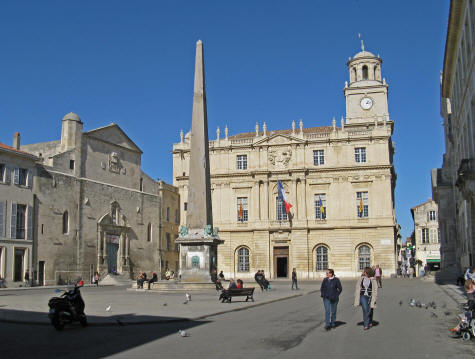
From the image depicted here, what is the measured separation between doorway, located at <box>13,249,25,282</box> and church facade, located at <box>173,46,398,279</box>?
21644 millimetres

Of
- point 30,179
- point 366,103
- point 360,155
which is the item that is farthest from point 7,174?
point 366,103

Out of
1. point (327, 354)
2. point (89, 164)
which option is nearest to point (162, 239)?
point (89, 164)

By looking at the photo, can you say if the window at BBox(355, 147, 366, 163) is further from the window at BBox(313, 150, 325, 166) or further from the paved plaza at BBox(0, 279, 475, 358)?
the paved plaza at BBox(0, 279, 475, 358)

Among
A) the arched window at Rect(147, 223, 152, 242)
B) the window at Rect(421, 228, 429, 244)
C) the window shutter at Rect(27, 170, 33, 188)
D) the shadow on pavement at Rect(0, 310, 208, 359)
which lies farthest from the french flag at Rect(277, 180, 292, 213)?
the shadow on pavement at Rect(0, 310, 208, 359)

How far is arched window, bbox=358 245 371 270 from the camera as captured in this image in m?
50.1

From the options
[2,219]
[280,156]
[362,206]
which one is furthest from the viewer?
[280,156]

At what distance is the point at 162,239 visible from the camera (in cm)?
5169

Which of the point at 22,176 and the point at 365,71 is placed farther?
the point at 365,71

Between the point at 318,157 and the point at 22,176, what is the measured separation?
2700 cm

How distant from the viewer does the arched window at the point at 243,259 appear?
2100 inches

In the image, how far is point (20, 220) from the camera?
36062 mm

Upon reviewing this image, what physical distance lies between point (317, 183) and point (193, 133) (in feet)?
92.0

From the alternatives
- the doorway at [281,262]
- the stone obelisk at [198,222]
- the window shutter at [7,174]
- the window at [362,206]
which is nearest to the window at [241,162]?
the doorway at [281,262]

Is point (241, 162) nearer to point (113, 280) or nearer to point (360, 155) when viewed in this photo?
point (360, 155)
